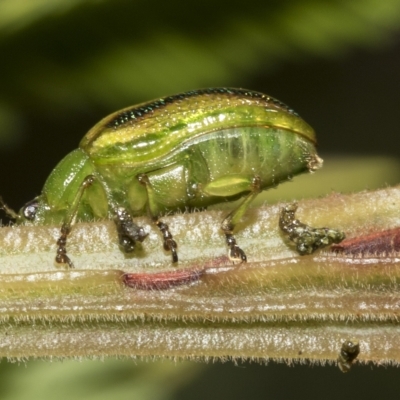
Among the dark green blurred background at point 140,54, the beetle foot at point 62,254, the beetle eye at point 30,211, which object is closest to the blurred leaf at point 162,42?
the dark green blurred background at point 140,54

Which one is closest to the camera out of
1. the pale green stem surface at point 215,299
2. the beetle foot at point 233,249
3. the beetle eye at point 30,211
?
the pale green stem surface at point 215,299

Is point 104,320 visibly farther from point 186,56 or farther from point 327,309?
point 186,56

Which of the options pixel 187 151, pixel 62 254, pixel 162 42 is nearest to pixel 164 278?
pixel 62 254

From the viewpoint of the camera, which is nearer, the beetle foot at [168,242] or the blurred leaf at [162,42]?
the beetle foot at [168,242]

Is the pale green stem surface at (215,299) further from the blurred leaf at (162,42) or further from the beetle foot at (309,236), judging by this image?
the blurred leaf at (162,42)

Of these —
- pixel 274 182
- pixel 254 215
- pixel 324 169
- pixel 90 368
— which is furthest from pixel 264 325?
pixel 324 169

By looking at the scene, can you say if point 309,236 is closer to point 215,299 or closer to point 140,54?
point 215,299

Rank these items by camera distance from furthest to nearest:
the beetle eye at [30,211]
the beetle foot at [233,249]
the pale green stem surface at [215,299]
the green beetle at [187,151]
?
the beetle eye at [30,211] < the green beetle at [187,151] < the beetle foot at [233,249] < the pale green stem surface at [215,299]
